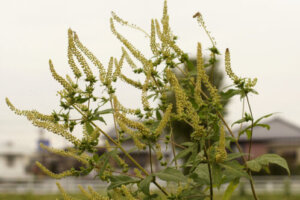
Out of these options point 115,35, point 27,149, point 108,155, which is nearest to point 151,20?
point 115,35

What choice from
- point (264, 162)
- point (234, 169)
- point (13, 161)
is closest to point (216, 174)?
point (234, 169)

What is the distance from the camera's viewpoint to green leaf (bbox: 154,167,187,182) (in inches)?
62.6

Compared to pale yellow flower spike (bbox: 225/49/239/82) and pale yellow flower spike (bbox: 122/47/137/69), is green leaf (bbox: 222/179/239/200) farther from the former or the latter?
pale yellow flower spike (bbox: 122/47/137/69)

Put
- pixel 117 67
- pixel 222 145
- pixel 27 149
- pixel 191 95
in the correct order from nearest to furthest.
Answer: pixel 222 145 → pixel 117 67 → pixel 191 95 → pixel 27 149

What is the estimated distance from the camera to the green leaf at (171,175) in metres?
1.59

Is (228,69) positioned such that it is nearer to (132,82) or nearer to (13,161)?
(132,82)

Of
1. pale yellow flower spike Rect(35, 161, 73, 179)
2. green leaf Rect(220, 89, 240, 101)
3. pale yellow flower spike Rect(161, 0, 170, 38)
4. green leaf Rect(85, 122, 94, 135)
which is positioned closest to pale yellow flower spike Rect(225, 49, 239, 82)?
green leaf Rect(220, 89, 240, 101)

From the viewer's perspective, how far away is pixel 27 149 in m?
48.4

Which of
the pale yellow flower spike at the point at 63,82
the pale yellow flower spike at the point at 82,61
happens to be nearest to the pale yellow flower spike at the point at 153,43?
the pale yellow flower spike at the point at 82,61

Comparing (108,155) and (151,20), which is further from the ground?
(151,20)

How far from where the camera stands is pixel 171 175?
1641 mm

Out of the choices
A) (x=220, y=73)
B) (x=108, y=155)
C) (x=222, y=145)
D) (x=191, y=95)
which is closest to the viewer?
(x=222, y=145)

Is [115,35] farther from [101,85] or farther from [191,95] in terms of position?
[191,95]

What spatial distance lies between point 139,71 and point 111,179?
1.81ft
